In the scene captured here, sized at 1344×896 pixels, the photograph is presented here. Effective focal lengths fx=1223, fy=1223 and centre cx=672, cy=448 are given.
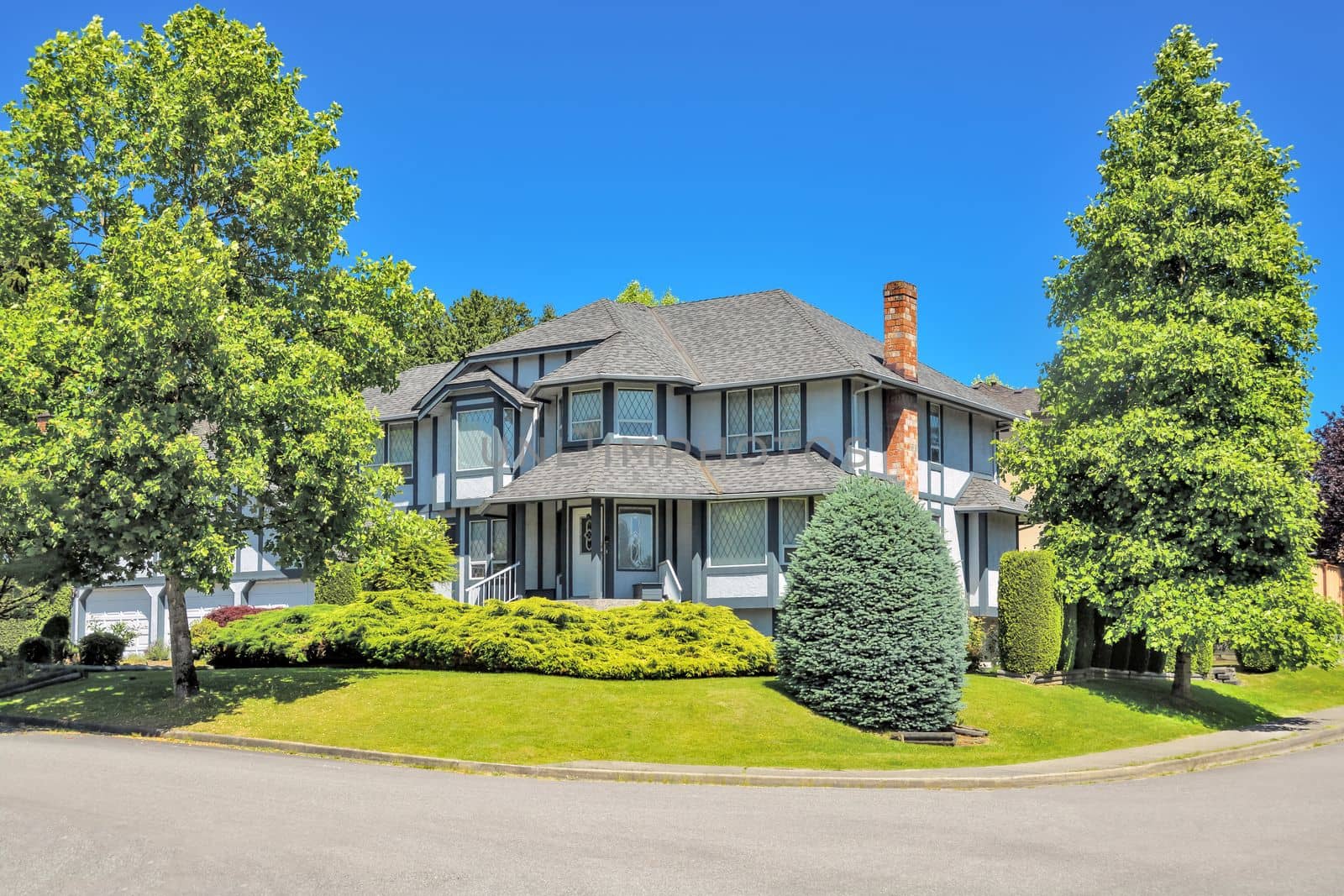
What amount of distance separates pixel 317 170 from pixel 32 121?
16.9 ft

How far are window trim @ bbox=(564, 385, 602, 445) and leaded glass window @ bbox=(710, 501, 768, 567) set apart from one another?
3.87 m

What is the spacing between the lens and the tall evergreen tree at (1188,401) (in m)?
25.5

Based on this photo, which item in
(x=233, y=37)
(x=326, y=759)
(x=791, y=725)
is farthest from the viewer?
(x=233, y=37)

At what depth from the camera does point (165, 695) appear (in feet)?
81.5

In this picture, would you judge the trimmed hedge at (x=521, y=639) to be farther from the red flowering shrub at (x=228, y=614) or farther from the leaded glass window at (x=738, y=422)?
the red flowering shrub at (x=228, y=614)

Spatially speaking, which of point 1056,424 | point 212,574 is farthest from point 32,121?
point 1056,424

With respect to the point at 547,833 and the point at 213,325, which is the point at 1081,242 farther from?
the point at 547,833

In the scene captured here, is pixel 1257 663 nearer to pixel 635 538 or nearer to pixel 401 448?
pixel 635 538

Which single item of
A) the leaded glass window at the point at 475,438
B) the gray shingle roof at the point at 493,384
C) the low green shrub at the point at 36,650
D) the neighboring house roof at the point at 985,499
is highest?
the gray shingle roof at the point at 493,384

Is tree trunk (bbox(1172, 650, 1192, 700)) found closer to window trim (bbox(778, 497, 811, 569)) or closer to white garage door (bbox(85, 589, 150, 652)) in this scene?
window trim (bbox(778, 497, 811, 569))

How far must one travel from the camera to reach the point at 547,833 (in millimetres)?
11938

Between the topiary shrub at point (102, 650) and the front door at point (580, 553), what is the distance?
1229cm

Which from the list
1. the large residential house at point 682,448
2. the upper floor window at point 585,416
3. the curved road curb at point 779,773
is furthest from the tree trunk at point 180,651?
the upper floor window at point 585,416

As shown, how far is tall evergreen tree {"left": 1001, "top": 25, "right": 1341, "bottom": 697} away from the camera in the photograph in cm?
2548
